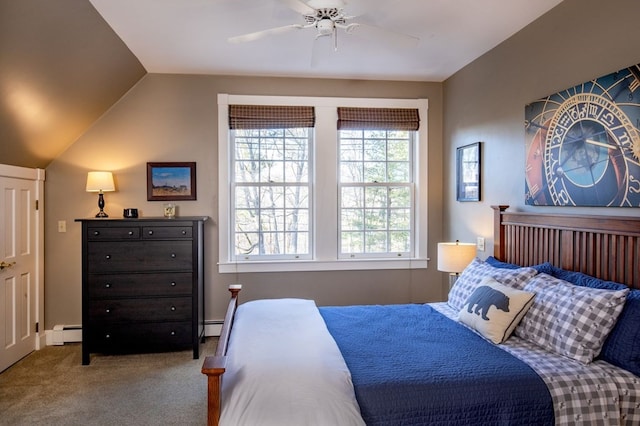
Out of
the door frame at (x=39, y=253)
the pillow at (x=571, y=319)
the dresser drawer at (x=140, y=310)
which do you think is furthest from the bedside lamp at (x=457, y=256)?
the door frame at (x=39, y=253)

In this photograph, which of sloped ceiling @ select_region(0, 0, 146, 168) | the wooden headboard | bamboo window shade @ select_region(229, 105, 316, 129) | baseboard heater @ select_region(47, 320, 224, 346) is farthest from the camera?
bamboo window shade @ select_region(229, 105, 316, 129)

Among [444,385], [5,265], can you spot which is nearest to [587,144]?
[444,385]

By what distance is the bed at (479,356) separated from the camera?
1.72 m

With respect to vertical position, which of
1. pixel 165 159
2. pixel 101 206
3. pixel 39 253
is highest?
pixel 165 159

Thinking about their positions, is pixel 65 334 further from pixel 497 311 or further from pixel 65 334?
pixel 497 311

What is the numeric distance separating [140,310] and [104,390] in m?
0.73

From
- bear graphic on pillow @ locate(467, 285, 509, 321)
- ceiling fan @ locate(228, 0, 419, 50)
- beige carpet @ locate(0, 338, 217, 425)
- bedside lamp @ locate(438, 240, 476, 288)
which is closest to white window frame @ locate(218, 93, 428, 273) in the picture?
bedside lamp @ locate(438, 240, 476, 288)

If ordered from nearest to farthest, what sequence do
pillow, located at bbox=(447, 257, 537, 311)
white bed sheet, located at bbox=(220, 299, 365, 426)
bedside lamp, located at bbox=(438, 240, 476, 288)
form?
white bed sheet, located at bbox=(220, 299, 365, 426), pillow, located at bbox=(447, 257, 537, 311), bedside lamp, located at bbox=(438, 240, 476, 288)

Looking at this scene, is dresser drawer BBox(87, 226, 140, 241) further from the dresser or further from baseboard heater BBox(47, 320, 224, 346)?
baseboard heater BBox(47, 320, 224, 346)

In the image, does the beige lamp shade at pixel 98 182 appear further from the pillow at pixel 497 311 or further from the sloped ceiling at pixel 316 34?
the pillow at pixel 497 311

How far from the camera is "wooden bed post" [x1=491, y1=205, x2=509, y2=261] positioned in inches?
128

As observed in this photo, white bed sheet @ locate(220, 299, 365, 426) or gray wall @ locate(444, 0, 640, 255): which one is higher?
gray wall @ locate(444, 0, 640, 255)

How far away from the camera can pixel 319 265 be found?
14.1 ft

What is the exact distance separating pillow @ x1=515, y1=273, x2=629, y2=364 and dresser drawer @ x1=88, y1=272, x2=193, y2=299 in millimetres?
2697
